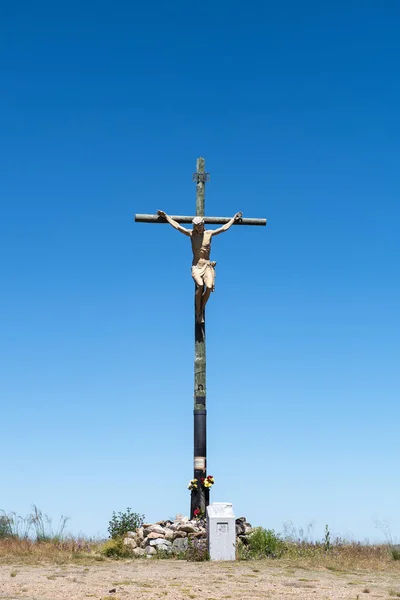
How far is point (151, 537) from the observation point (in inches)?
647

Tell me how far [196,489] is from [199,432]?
1419 mm

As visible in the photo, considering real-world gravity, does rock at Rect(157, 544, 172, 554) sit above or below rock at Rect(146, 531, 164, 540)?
below

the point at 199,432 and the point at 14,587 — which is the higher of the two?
the point at 199,432

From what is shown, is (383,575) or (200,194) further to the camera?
→ (200,194)

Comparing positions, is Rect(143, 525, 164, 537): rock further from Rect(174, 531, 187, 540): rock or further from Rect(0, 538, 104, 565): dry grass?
Rect(0, 538, 104, 565): dry grass

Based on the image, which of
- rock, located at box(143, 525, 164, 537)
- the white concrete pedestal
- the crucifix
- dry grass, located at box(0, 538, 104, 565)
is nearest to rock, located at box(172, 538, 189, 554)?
rock, located at box(143, 525, 164, 537)

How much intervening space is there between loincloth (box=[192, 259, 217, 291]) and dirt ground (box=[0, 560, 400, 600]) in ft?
24.5

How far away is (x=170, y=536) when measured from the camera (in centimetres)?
1652

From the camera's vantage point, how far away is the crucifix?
17891 mm

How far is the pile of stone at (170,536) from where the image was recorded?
52.3 ft

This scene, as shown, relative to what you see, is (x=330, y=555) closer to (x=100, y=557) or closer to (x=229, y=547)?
(x=229, y=547)

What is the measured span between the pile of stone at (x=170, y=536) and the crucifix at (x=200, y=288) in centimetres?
80

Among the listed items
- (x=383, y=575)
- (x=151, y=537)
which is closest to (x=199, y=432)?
(x=151, y=537)

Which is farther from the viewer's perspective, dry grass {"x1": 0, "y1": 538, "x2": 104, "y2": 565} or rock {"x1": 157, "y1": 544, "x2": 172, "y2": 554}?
rock {"x1": 157, "y1": 544, "x2": 172, "y2": 554}
